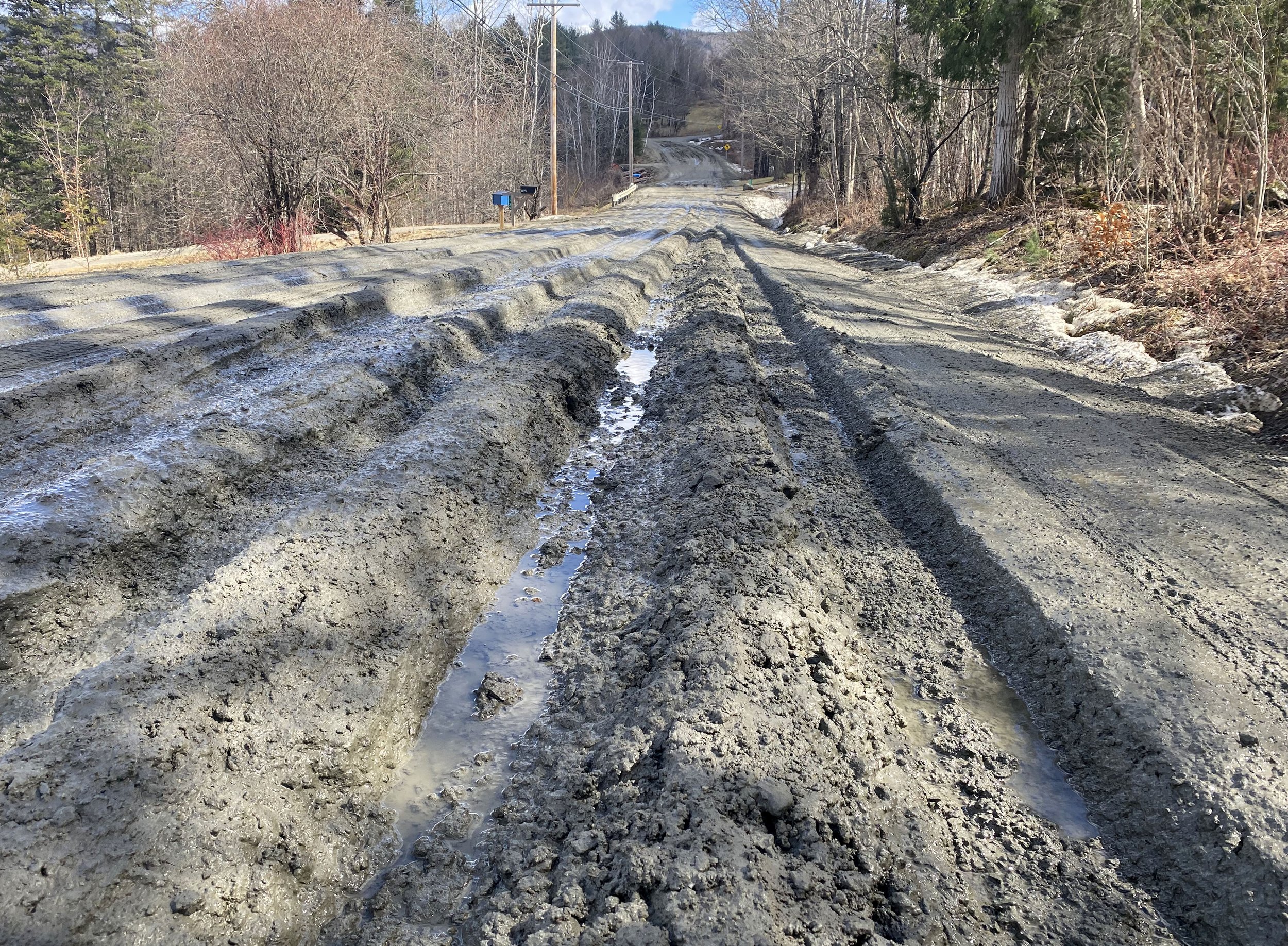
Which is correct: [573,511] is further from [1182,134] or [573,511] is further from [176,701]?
[1182,134]

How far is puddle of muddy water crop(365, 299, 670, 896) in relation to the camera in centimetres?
255

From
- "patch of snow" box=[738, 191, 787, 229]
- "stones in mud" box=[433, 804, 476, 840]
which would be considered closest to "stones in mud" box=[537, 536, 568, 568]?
"stones in mud" box=[433, 804, 476, 840]

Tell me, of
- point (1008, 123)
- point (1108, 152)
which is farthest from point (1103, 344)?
point (1008, 123)

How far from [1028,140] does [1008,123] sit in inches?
18.8

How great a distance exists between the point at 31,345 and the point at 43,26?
3422cm

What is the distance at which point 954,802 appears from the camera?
99.8 inches

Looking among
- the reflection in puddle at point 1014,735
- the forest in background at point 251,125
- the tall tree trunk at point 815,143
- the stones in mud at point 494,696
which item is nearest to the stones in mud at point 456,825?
the stones in mud at point 494,696

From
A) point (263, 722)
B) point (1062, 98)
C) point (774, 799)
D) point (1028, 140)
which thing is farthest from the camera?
point (1028, 140)

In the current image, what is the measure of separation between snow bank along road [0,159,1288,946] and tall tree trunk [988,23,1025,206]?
9987mm

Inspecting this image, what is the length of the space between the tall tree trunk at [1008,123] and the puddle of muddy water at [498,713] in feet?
42.1

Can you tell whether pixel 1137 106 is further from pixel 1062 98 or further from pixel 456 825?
pixel 456 825

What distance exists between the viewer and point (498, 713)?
3.05m

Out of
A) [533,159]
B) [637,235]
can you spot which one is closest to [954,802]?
[637,235]

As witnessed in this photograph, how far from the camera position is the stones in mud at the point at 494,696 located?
3.06m
